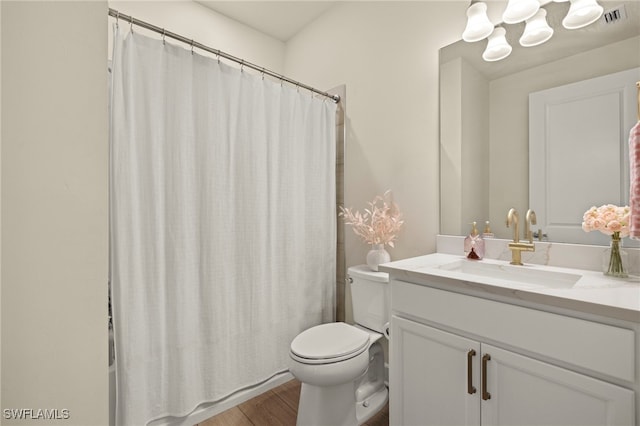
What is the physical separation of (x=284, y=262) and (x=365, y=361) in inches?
29.9

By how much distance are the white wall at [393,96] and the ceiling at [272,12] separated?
10 centimetres

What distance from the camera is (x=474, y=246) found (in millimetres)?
1576

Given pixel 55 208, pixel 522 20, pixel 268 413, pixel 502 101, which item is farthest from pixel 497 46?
pixel 268 413

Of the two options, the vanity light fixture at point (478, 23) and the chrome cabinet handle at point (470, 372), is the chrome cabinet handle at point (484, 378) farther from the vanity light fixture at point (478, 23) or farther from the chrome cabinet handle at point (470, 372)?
the vanity light fixture at point (478, 23)

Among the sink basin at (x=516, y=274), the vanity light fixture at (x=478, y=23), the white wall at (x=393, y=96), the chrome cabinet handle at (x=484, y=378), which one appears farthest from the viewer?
the white wall at (x=393, y=96)

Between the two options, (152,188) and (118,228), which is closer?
(118,228)

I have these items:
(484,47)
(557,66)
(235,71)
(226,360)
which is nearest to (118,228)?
(226,360)

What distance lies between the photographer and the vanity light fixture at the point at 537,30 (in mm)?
1410

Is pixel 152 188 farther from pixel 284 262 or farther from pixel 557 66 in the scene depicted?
pixel 557 66

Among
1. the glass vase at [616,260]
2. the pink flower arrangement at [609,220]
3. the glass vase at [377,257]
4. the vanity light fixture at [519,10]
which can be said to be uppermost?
the vanity light fixture at [519,10]

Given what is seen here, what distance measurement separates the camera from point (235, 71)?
5.75ft

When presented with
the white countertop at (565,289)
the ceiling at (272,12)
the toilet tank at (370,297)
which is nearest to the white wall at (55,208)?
the white countertop at (565,289)

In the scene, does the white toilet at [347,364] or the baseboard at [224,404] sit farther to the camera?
the baseboard at [224,404]

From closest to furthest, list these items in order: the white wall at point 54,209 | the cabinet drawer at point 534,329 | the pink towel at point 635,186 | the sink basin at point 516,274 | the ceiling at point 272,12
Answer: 1. the white wall at point 54,209
2. the cabinet drawer at point 534,329
3. the pink towel at point 635,186
4. the sink basin at point 516,274
5. the ceiling at point 272,12
